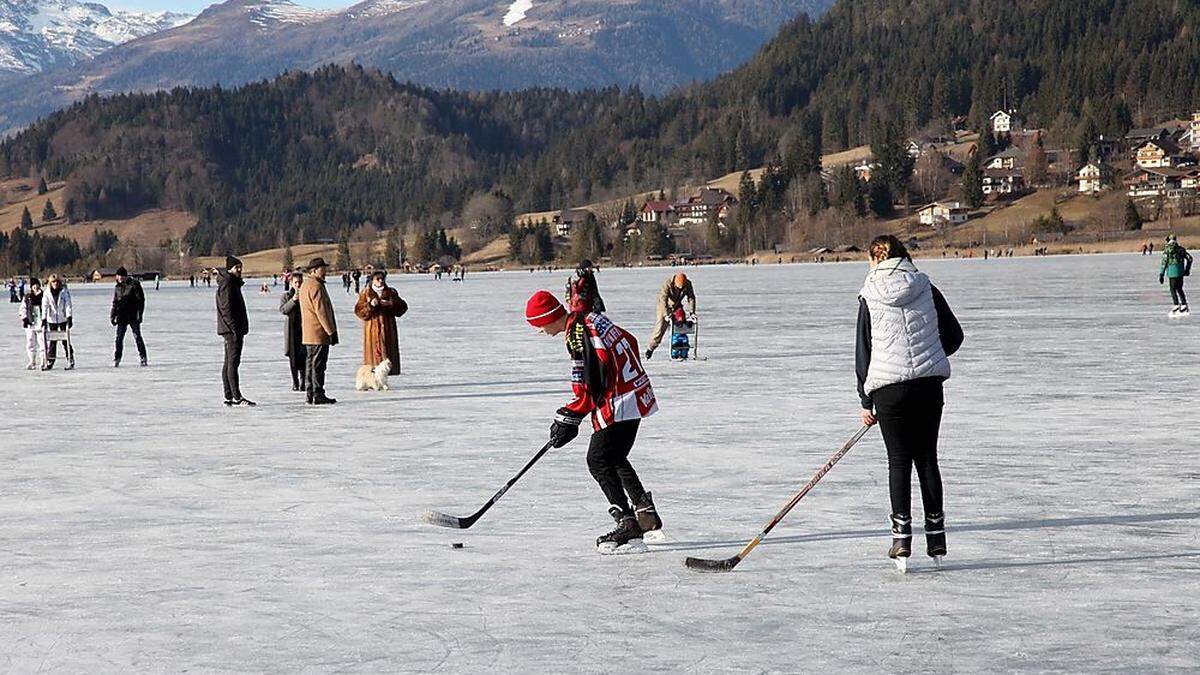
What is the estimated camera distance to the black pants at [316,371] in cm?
1555

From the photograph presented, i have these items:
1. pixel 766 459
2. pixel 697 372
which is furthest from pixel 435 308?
pixel 766 459

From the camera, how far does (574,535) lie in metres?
8.31

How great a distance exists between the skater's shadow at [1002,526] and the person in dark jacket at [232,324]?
859cm

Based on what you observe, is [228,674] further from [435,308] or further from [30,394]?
[435,308]

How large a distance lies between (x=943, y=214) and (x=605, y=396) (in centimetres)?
17584

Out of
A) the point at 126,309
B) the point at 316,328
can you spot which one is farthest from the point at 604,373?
the point at 126,309

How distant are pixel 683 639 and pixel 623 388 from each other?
1.85m

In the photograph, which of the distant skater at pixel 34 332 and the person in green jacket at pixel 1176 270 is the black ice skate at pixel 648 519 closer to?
the distant skater at pixel 34 332

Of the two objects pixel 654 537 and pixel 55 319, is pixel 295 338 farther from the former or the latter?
pixel 654 537

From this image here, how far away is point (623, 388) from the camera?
7605mm

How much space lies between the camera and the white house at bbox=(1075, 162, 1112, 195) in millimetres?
181875

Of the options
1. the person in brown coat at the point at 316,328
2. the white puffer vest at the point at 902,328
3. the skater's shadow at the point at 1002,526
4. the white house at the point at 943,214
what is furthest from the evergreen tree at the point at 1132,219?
the white puffer vest at the point at 902,328

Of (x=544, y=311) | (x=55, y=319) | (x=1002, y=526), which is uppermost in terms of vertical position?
(x=544, y=311)

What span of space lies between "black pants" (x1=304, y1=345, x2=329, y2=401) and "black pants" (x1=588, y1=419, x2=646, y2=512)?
813cm
